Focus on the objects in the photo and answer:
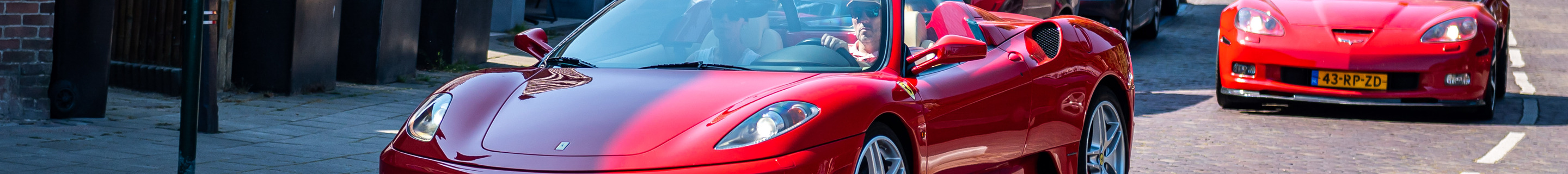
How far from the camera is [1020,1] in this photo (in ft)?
41.0

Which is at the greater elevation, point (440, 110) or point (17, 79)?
point (440, 110)

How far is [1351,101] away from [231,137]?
6161mm

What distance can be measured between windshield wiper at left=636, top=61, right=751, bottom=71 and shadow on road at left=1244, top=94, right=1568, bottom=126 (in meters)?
6.15

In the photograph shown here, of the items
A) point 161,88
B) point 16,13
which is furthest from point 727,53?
point 161,88

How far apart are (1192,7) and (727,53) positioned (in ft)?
59.3

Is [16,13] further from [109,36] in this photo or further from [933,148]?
[933,148]

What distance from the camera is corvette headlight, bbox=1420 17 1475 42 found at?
9516 mm

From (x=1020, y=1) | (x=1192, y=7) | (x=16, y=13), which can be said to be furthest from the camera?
(x=1192, y=7)

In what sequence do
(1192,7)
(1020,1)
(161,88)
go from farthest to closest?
(1192,7)
(1020,1)
(161,88)

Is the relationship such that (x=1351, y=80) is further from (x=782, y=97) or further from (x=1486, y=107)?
(x=782, y=97)

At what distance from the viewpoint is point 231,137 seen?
290 inches

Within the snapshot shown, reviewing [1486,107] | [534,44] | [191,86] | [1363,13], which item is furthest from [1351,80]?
[191,86]

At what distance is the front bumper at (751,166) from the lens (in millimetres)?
3840

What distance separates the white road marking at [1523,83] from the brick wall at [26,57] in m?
9.35
